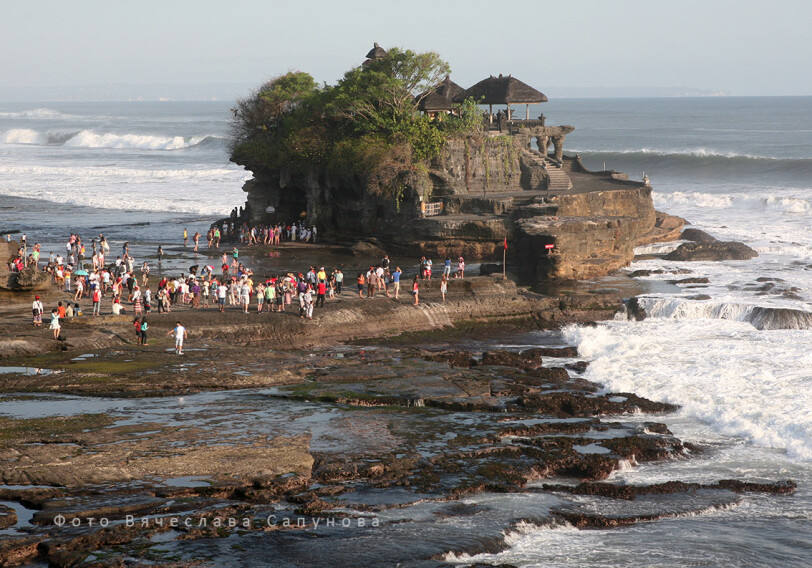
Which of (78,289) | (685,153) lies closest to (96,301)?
(78,289)

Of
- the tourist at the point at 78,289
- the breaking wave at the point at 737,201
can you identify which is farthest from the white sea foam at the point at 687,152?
the tourist at the point at 78,289

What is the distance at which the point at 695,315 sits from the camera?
3400 cm

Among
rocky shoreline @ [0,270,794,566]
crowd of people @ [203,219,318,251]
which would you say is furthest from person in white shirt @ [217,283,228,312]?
crowd of people @ [203,219,318,251]

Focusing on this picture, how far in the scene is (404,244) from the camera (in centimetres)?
4488

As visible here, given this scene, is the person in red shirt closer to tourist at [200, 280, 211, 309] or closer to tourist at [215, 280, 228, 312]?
tourist at [215, 280, 228, 312]

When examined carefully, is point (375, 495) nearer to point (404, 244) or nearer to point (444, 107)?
point (404, 244)

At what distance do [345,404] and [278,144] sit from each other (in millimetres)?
28841

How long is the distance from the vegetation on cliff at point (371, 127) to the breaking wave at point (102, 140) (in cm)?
8150

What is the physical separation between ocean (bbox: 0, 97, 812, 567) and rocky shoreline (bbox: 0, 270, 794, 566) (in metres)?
0.66

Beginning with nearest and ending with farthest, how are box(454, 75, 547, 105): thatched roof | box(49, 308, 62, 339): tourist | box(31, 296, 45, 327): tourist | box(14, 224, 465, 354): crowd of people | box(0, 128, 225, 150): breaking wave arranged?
box(49, 308, 62, 339): tourist, box(31, 296, 45, 327): tourist, box(14, 224, 465, 354): crowd of people, box(454, 75, 547, 105): thatched roof, box(0, 128, 225, 150): breaking wave

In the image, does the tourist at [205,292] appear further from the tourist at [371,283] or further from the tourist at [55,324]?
the tourist at [55,324]

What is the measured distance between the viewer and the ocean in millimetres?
16375

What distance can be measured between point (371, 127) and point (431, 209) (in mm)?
5226

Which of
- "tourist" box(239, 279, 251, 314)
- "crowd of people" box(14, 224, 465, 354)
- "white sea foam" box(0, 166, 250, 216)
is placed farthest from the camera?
"white sea foam" box(0, 166, 250, 216)
